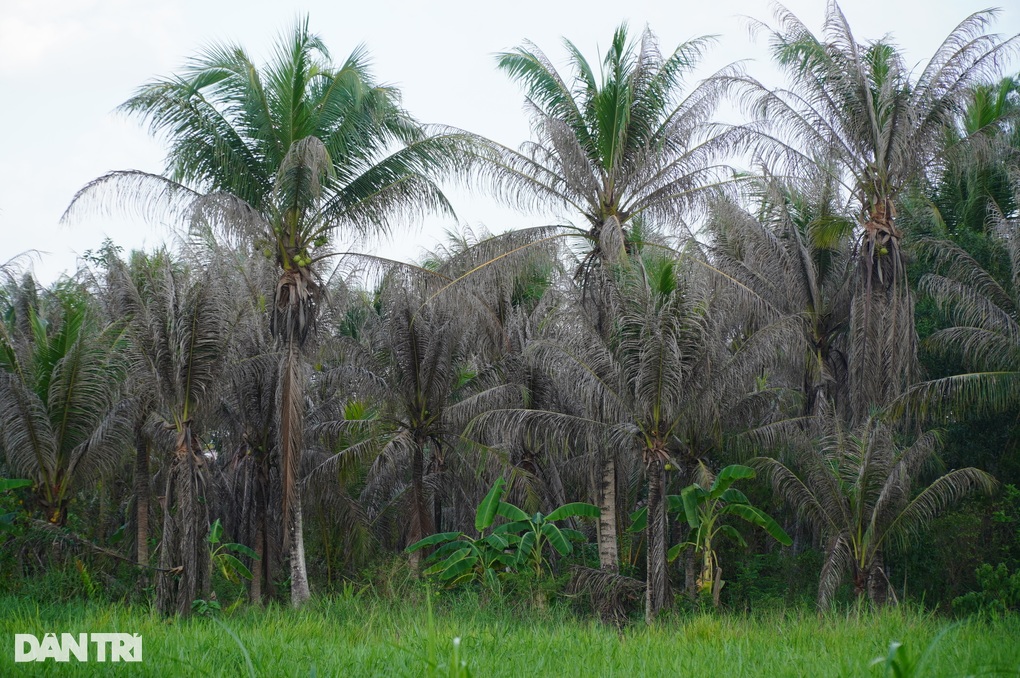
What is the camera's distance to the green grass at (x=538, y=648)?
7391mm

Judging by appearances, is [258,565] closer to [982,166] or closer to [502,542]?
[502,542]

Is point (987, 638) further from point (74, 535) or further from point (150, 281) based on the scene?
point (74, 535)

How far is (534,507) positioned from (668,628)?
25.5ft

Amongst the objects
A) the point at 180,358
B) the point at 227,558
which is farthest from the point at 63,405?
the point at 227,558

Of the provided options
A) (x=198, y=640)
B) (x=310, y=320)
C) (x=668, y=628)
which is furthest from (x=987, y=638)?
(x=310, y=320)

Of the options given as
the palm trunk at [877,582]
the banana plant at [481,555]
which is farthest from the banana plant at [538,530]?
the palm trunk at [877,582]

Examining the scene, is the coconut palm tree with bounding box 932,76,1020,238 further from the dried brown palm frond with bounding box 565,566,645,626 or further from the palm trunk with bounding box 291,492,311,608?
the palm trunk with bounding box 291,492,311,608

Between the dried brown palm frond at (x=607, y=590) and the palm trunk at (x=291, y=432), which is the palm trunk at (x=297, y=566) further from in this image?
the dried brown palm frond at (x=607, y=590)

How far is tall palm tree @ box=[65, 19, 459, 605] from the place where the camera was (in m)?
16.4

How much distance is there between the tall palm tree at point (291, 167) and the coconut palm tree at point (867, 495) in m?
8.09

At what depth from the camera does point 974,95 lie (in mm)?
17312

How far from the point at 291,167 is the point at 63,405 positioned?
5465 mm

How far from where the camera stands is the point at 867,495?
1602cm

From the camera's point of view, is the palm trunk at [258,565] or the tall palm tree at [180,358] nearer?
the tall palm tree at [180,358]
